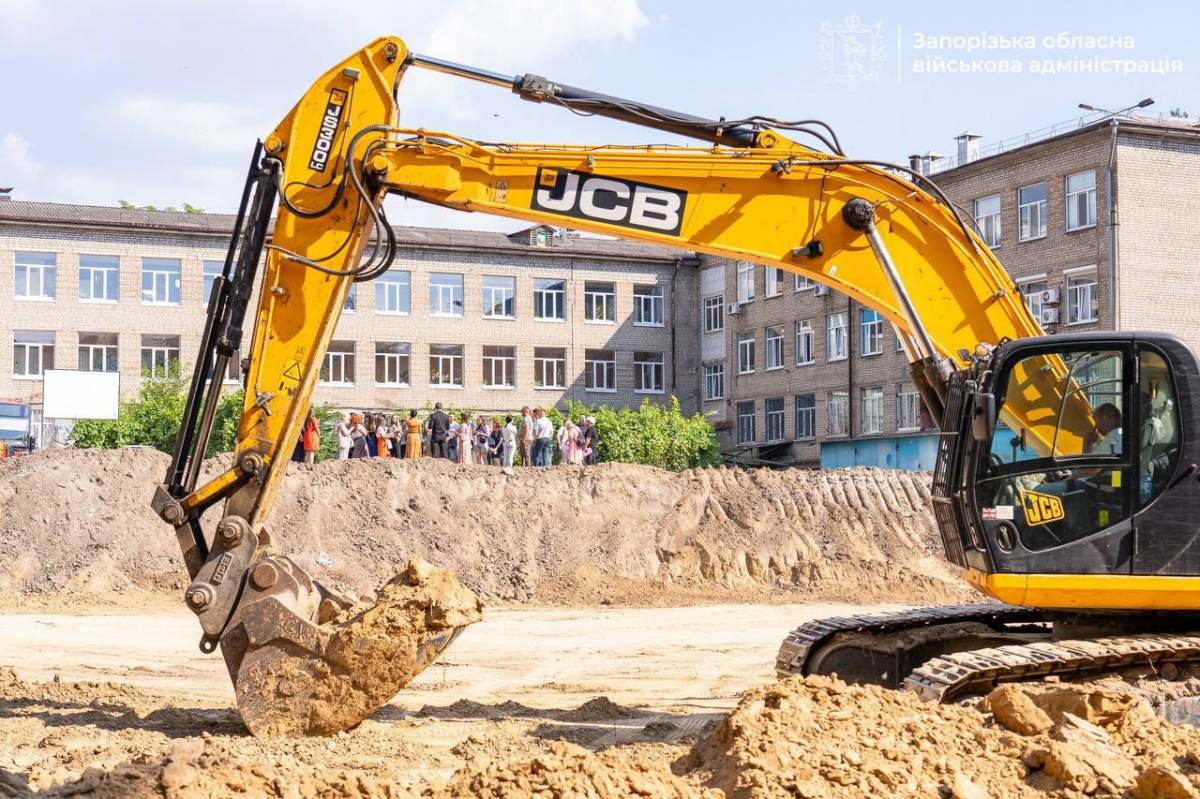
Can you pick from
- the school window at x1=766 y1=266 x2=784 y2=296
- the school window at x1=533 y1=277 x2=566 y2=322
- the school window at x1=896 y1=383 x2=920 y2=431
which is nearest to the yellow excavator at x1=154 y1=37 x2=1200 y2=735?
the school window at x1=896 y1=383 x2=920 y2=431

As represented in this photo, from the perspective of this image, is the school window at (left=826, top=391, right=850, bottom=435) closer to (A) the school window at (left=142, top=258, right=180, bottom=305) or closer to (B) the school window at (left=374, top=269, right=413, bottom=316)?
(B) the school window at (left=374, top=269, right=413, bottom=316)

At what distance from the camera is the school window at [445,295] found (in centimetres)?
5328

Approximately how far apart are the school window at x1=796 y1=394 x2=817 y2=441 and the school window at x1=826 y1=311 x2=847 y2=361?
1983 mm

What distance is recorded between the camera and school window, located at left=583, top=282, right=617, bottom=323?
55.8 m

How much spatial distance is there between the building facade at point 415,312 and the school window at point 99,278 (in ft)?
0.16

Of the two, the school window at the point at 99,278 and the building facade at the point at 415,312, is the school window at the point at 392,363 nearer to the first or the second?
the building facade at the point at 415,312

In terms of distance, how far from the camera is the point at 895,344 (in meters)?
45.4

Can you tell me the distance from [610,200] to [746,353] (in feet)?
151

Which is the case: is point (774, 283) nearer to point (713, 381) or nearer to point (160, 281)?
point (713, 381)

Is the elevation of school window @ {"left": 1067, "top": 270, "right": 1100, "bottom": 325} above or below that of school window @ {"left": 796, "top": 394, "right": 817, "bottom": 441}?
above

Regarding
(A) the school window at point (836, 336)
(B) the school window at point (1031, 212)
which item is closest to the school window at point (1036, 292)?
(B) the school window at point (1031, 212)

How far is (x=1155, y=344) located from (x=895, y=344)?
38.3 meters

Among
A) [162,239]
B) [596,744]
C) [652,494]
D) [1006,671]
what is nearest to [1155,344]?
[1006,671]

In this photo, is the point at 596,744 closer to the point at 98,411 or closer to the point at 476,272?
the point at 98,411
